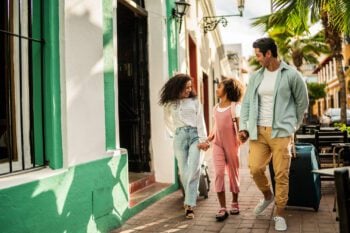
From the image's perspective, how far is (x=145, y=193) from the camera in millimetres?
5637

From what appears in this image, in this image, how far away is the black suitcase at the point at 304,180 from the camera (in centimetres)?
471

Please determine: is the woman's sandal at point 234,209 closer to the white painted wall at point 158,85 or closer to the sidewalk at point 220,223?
the sidewalk at point 220,223

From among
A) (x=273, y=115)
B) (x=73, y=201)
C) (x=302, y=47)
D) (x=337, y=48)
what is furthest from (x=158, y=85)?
(x=302, y=47)

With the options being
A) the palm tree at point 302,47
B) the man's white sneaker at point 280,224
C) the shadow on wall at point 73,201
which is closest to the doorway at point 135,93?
the shadow on wall at point 73,201

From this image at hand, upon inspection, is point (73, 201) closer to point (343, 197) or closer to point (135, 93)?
point (343, 197)

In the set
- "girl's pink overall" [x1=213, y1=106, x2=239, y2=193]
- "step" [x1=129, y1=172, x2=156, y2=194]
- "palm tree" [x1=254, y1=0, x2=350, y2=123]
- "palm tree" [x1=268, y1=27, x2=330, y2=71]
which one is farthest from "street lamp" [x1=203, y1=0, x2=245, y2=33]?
"palm tree" [x1=268, y1=27, x2=330, y2=71]

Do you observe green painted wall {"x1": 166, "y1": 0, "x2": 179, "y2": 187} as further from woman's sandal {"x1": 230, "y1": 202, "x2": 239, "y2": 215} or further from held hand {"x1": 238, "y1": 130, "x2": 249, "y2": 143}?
held hand {"x1": 238, "y1": 130, "x2": 249, "y2": 143}

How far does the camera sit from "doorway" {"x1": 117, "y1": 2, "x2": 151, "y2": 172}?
637 cm

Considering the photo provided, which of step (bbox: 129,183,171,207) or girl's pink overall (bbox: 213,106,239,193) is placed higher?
girl's pink overall (bbox: 213,106,239,193)

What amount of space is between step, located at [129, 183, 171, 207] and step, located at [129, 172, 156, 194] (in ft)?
0.18

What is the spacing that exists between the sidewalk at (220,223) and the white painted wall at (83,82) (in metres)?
1.05

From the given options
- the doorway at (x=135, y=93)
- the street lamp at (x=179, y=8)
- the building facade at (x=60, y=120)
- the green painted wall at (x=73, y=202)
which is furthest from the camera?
the street lamp at (x=179, y=8)

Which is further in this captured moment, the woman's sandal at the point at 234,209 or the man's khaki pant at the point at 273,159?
the woman's sandal at the point at 234,209

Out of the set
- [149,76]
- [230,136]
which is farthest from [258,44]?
[149,76]
